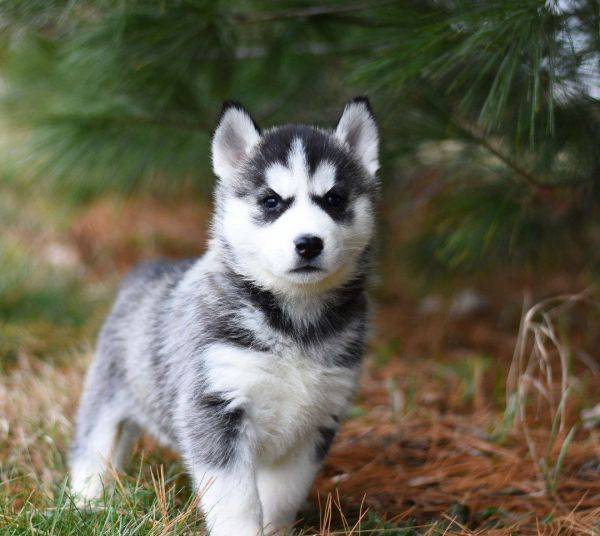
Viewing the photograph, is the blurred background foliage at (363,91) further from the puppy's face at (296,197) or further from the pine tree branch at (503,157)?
the puppy's face at (296,197)

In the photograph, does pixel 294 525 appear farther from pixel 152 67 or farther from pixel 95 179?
pixel 95 179

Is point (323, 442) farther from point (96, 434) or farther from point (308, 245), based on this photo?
point (96, 434)

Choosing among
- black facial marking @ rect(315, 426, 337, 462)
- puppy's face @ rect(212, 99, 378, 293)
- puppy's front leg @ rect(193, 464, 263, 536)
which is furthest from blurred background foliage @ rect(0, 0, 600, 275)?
puppy's front leg @ rect(193, 464, 263, 536)

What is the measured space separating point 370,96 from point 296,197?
1067 millimetres

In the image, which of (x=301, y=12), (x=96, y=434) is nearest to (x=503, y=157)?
(x=301, y=12)

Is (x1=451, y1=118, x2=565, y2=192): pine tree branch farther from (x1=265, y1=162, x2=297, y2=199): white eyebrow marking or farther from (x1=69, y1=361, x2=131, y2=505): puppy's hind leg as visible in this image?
(x1=69, y1=361, x2=131, y2=505): puppy's hind leg

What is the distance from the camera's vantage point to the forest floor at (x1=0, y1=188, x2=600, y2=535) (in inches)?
118

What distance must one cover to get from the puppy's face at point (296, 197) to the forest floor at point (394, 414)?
90cm

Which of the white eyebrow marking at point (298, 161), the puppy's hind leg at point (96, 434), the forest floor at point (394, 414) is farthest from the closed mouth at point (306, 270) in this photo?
the puppy's hind leg at point (96, 434)

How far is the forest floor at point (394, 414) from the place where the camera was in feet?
9.82

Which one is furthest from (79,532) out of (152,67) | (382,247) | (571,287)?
(571,287)

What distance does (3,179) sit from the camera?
700cm

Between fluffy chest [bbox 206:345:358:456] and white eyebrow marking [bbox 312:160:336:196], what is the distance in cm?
62

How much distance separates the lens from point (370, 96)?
365 centimetres
